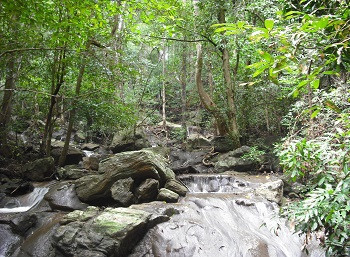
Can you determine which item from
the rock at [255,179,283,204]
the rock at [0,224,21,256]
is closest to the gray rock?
the rock at [255,179,283,204]

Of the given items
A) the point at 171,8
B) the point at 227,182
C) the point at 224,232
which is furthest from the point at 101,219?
the point at 227,182

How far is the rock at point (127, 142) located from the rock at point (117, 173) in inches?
262

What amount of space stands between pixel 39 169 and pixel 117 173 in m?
4.03

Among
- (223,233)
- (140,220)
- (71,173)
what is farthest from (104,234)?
(71,173)

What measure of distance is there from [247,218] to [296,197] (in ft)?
7.54

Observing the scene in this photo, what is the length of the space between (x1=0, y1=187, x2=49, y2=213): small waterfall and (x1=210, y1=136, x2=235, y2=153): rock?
8237mm

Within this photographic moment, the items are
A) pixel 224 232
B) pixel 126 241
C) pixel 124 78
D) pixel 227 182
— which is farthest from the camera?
pixel 227 182

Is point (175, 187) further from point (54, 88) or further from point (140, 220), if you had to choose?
point (54, 88)

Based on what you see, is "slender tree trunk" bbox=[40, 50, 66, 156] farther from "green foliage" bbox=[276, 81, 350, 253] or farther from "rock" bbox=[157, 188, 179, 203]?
"green foliage" bbox=[276, 81, 350, 253]

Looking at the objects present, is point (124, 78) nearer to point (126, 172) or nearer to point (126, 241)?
point (126, 172)

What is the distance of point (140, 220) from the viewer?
5254mm

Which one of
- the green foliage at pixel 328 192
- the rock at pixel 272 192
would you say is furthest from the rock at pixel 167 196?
the green foliage at pixel 328 192

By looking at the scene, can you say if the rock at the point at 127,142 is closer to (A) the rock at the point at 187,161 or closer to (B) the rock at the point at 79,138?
(A) the rock at the point at 187,161

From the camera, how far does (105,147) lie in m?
15.8
